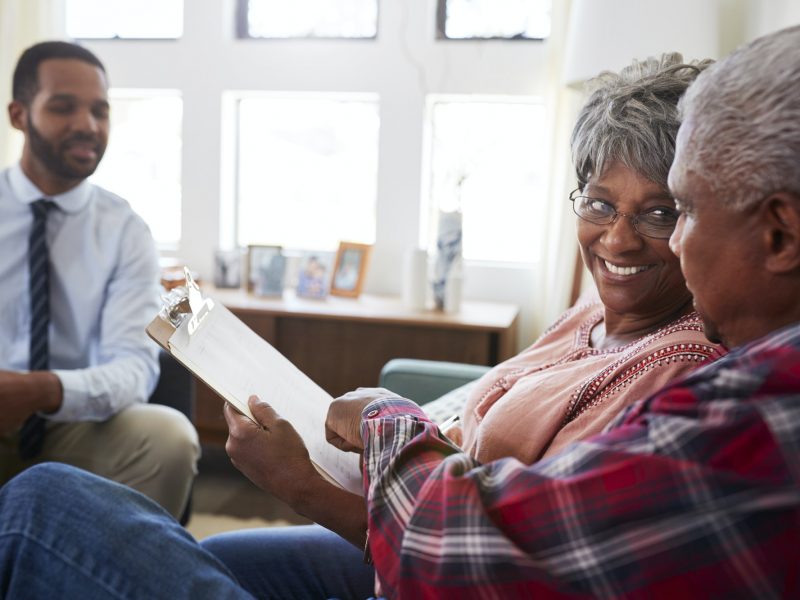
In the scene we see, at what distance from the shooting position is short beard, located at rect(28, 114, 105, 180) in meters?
1.96

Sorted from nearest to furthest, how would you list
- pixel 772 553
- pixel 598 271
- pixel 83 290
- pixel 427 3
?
pixel 772 553 → pixel 598 271 → pixel 83 290 → pixel 427 3

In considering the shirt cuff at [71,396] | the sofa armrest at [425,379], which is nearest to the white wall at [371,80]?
the sofa armrest at [425,379]

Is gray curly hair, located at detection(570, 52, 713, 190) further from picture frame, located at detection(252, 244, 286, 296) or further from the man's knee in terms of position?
picture frame, located at detection(252, 244, 286, 296)

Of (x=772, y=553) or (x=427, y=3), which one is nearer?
(x=772, y=553)

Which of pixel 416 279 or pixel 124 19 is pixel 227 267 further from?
pixel 124 19

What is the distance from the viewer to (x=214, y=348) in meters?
1.01

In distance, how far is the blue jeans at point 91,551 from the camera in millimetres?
830

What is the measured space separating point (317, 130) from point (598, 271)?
2262mm

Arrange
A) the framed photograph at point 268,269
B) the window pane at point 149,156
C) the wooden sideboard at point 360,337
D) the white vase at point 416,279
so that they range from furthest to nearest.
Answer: the window pane at point 149,156
the framed photograph at point 268,269
the white vase at point 416,279
the wooden sideboard at point 360,337

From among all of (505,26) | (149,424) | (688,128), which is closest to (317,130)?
(505,26)

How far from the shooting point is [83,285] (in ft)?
6.35

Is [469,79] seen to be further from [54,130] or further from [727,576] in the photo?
[727,576]

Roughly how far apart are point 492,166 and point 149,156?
1473 millimetres

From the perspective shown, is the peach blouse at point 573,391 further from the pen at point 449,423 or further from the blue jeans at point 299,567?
the blue jeans at point 299,567
